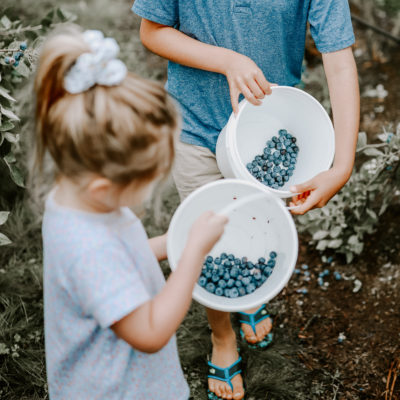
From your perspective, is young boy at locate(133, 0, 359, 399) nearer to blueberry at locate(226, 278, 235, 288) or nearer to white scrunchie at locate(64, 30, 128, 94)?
blueberry at locate(226, 278, 235, 288)

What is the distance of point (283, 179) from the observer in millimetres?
1567

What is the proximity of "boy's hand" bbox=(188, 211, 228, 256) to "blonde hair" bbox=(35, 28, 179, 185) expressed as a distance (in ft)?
0.53

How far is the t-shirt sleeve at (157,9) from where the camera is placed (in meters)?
1.45

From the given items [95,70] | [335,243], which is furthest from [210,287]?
[335,243]

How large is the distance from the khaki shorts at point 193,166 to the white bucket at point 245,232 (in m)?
0.26

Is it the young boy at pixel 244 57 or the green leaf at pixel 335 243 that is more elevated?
the young boy at pixel 244 57

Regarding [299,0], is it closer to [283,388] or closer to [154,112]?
[154,112]

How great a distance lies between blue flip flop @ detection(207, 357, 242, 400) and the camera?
1815 millimetres

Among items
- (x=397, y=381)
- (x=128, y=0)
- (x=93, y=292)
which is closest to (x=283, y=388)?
(x=397, y=381)

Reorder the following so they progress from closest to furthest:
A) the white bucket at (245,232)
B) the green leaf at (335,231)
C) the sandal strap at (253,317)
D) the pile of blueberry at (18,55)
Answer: the white bucket at (245,232)
the pile of blueberry at (18,55)
the sandal strap at (253,317)
the green leaf at (335,231)

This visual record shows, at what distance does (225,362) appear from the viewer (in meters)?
1.82

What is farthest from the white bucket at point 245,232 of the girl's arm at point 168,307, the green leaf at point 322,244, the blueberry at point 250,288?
the green leaf at point 322,244

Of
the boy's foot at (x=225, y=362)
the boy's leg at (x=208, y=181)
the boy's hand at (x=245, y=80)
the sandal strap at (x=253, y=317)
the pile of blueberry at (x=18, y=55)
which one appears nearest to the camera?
the boy's hand at (x=245, y=80)

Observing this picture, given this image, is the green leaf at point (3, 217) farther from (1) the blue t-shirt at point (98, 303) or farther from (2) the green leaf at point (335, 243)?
(2) the green leaf at point (335, 243)
